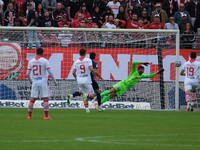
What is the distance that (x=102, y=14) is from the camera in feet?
82.8

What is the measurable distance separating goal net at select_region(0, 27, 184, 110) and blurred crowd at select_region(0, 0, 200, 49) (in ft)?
7.39

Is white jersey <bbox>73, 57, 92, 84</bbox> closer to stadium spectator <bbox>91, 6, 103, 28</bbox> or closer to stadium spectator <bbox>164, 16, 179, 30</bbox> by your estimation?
stadium spectator <bbox>91, 6, 103, 28</bbox>

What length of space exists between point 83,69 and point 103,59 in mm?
3479

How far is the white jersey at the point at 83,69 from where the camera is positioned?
17.6 metres

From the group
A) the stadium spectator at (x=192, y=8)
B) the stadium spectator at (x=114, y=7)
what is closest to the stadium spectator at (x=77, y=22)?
the stadium spectator at (x=114, y=7)

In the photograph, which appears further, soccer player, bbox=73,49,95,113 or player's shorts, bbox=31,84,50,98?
soccer player, bbox=73,49,95,113

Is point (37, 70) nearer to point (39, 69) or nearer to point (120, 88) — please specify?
point (39, 69)

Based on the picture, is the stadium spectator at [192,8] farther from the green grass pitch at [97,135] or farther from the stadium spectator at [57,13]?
the green grass pitch at [97,135]

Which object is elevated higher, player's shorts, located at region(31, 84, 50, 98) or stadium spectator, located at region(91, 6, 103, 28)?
stadium spectator, located at region(91, 6, 103, 28)

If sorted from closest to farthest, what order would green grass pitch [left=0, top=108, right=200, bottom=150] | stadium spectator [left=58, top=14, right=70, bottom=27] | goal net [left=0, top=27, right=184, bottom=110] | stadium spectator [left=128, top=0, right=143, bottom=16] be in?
green grass pitch [left=0, top=108, right=200, bottom=150]
goal net [left=0, top=27, right=184, bottom=110]
stadium spectator [left=58, top=14, right=70, bottom=27]
stadium spectator [left=128, top=0, right=143, bottom=16]

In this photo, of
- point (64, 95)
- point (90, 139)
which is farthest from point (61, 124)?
point (64, 95)

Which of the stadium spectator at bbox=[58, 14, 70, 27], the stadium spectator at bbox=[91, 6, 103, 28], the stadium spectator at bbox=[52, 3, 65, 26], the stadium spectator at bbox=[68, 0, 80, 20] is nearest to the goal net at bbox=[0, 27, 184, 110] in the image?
the stadium spectator at bbox=[58, 14, 70, 27]

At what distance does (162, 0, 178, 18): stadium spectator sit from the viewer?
88.3 feet

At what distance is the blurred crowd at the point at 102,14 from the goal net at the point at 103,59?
2.25m
